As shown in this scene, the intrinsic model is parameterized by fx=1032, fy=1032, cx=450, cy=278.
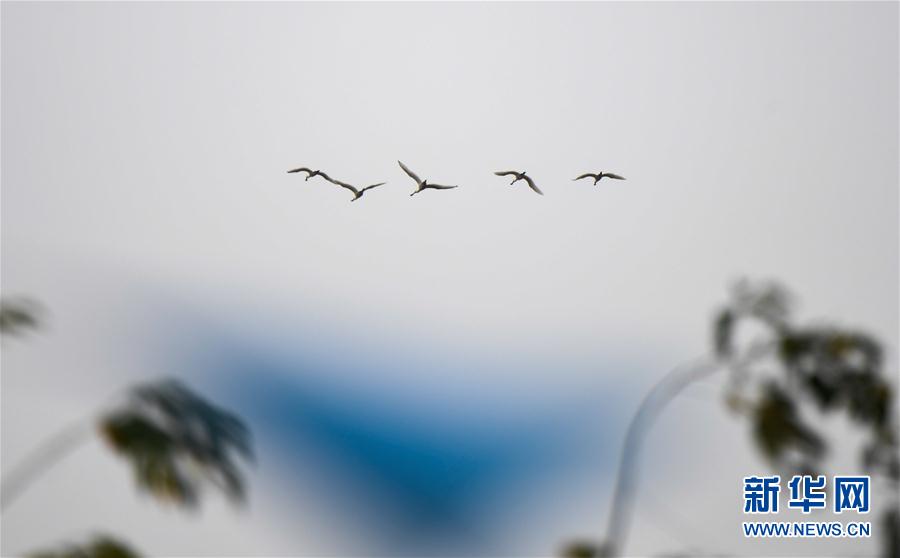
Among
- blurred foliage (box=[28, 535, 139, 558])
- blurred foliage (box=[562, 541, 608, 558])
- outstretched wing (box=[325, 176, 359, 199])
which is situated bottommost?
blurred foliage (box=[28, 535, 139, 558])

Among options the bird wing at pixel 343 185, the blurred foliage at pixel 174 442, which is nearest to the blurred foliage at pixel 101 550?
the blurred foliage at pixel 174 442

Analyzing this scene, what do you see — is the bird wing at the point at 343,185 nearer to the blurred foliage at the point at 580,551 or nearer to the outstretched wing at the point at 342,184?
the outstretched wing at the point at 342,184

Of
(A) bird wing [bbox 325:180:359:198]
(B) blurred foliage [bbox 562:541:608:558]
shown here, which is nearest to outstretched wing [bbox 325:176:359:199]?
(A) bird wing [bbox 325:180:359:198]

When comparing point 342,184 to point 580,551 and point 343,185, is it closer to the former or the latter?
point 343,185

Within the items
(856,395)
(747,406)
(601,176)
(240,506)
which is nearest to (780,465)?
(747,406)

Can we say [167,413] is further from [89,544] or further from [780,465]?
[780,465]

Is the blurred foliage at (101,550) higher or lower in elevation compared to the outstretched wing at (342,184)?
lower

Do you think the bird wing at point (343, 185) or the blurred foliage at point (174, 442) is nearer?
the blurred foliage at point (174, 442)

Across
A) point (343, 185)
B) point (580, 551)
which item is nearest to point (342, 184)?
point (343, 185)

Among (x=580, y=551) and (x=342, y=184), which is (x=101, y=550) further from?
(x=342, y=184)

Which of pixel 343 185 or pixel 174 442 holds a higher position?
pixel 343 185

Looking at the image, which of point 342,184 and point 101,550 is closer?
point 101,550

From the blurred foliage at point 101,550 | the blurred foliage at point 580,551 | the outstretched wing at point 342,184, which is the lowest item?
the blurred foliage at point 101,550

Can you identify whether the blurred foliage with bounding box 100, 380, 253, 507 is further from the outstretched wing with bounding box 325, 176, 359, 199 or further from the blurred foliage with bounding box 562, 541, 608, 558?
the outstretched wing with bounding box 325, 176, 359, 199
